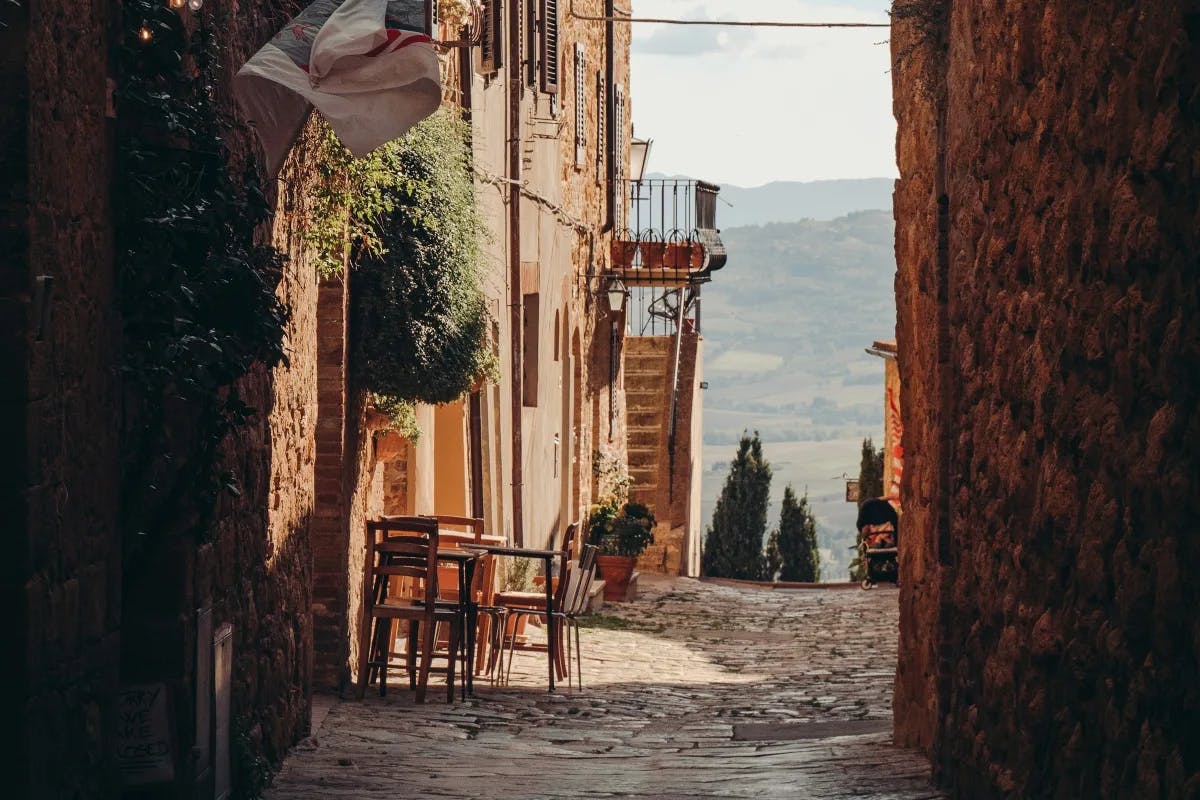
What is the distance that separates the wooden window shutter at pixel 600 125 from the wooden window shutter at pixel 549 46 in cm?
547

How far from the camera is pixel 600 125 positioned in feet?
76.7

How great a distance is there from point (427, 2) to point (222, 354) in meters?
2.18

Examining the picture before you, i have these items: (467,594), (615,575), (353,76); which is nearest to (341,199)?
(353,76)

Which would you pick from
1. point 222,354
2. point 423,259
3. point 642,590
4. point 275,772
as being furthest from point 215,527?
point 642,590

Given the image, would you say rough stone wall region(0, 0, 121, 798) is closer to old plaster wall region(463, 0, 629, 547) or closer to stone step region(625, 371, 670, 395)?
old plaster wall region(463, 0, 629, 547)

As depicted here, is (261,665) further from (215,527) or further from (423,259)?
(423,259)

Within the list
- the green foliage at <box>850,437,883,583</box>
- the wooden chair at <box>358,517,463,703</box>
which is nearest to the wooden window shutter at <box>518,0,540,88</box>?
the wooden chair at <box>358,517,463,703</box>

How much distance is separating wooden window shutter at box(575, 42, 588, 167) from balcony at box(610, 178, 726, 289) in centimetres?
199

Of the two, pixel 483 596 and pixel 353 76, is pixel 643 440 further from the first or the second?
pixel 353 76

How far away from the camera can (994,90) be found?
650cm

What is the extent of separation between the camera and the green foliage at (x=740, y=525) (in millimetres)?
33500

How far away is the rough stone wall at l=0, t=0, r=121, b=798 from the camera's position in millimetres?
4699

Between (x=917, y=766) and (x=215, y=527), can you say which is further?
(x=917, y=766)

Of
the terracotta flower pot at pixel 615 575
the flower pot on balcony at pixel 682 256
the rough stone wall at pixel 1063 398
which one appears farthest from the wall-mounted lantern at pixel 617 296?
the rough stone wall at pixel 1063 398
